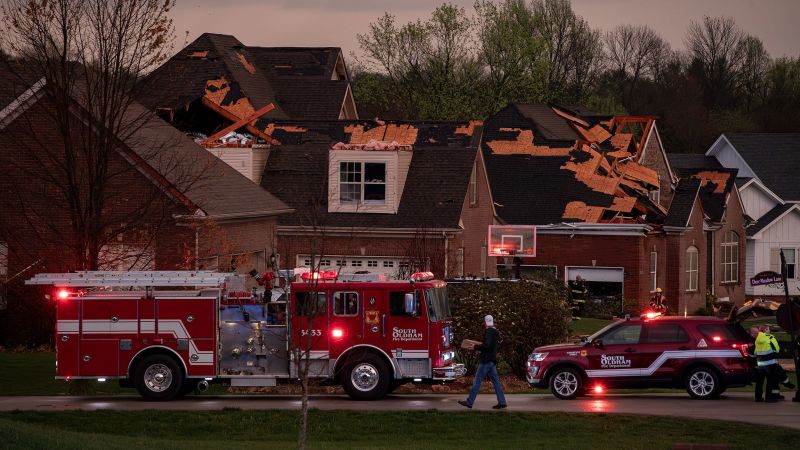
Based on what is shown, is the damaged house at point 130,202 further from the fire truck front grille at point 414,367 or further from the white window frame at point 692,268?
the white window frame at point 692,268

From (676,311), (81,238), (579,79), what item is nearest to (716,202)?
(676,311)

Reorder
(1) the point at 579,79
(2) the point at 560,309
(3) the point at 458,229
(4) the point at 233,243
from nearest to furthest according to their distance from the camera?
1. (2) the point at 560,309
2. (4) the point at 233,243
3. (3) the point at 458,229
4. (1) the point at 579,79

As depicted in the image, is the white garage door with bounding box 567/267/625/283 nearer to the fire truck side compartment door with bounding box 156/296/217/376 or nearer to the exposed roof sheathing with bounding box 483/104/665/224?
the exposed roof sheathing with bounding box 483/104/665/224

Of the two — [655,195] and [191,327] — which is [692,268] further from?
[191,327]

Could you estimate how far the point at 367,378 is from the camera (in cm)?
2775

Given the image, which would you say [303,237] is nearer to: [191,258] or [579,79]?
[191,258]

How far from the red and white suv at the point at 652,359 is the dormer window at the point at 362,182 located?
1919 centimetres

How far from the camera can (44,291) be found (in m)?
36.4

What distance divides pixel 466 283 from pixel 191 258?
6.75 metres

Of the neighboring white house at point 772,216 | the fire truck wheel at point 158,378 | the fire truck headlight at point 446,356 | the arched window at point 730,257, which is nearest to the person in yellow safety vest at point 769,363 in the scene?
the fire truck headlight at point 446,356

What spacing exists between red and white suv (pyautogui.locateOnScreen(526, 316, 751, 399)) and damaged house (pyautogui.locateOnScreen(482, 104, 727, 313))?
25.2 meters

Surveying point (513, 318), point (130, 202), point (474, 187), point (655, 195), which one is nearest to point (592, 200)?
point (655, 195)

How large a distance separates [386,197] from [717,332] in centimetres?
2035

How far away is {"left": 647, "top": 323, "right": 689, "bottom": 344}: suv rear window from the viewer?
2819cm
